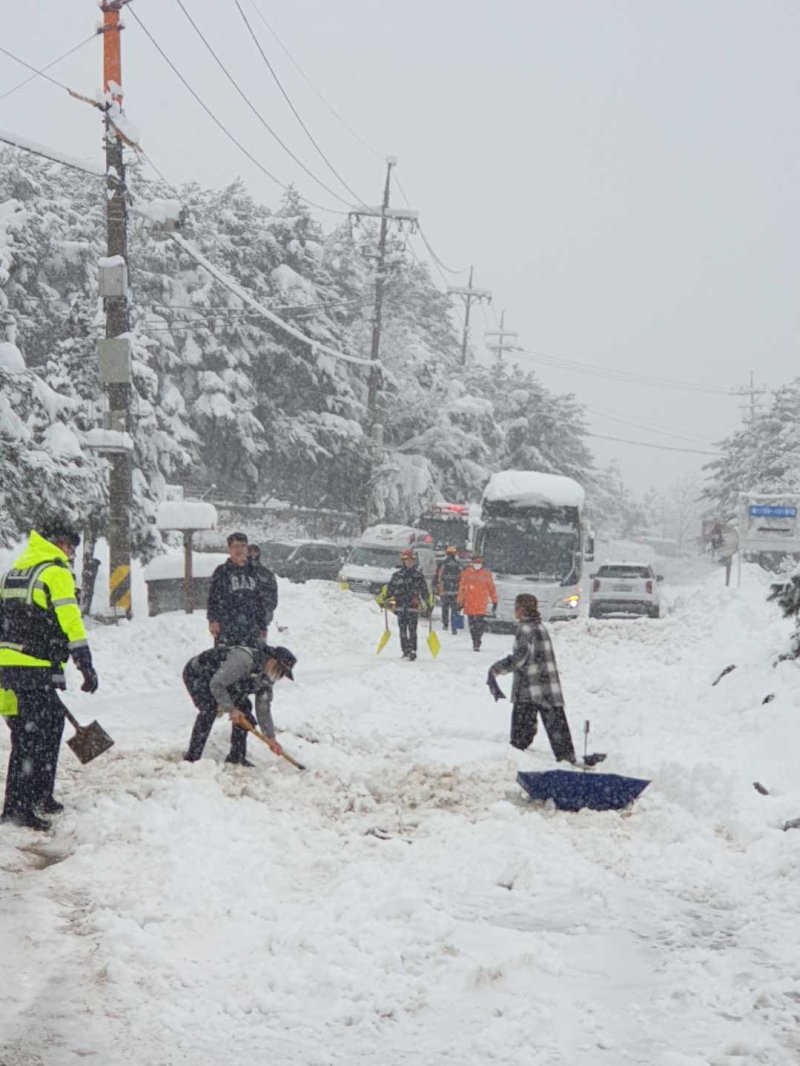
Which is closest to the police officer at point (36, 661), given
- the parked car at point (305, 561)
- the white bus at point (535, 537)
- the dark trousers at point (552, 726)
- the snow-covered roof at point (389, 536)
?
the dark trousers at point (552, 726)

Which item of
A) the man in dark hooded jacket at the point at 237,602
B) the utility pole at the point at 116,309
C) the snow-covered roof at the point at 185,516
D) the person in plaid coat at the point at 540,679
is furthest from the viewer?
the snow-covered roof at the point at 185,516

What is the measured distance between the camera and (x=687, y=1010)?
504cm

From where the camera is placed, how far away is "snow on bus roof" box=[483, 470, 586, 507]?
89.1 feet

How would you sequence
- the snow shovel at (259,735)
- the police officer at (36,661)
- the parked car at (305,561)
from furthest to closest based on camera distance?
1. the parked car at (305,561)
2. the snow shovel at (259,735)
3. the police officer at (36,661)

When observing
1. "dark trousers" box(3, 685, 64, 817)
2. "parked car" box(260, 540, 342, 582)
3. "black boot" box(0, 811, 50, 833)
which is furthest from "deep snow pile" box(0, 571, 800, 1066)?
"parked car" box(260, 540, 342, 582)

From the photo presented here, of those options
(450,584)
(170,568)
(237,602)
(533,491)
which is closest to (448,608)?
(450,584)

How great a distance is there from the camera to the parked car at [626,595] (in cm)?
3041

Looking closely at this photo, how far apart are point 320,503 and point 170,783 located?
1551 inches

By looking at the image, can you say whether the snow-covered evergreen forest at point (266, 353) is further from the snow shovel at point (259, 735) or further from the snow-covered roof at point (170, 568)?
the snow shovel at point (259, 735)

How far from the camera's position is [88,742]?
8.41 metres

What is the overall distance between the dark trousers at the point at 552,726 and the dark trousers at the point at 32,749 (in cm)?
457

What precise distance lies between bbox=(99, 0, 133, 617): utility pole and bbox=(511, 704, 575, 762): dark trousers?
26.8 ft

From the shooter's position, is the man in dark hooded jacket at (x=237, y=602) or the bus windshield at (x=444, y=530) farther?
the bus windshield at (x=444, y=530)

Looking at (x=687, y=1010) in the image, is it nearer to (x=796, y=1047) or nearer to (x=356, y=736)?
(x=796, y=1047)
